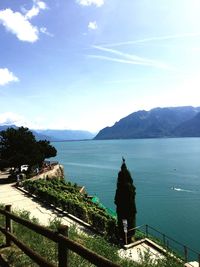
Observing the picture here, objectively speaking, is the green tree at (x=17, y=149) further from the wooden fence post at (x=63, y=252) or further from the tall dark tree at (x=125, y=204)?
the wooden fence post at (x=63, y=252)

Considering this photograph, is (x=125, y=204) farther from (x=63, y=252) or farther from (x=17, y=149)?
(x=17, y=149)

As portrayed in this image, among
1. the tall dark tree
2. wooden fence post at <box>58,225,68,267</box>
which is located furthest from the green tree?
wooden fence post at <box>58,225,68,267</box>

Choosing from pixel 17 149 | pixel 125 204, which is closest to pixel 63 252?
pixel 125 204

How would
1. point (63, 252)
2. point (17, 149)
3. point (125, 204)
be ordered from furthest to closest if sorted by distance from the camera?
point (17, 149)
point (125, 204)
point (63, 252)

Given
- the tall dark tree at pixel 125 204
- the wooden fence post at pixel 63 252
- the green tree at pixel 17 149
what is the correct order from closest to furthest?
1. the wooden fence post at pixel 63 252
2. the tall dark tree at pixel 125 204
3. the green tree at pixel 17 149

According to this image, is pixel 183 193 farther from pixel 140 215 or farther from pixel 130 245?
pixel 130 245

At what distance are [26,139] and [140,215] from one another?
18.9m

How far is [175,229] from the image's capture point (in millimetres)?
38719

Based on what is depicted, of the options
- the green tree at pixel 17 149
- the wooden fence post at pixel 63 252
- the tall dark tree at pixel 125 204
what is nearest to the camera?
the wooden fence post at pixel 63 252

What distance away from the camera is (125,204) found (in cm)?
2291

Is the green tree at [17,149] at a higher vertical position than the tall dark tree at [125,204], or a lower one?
higher

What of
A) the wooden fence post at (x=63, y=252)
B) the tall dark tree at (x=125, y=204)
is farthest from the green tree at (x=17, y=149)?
the wooden fence post at (x=63, y=252)

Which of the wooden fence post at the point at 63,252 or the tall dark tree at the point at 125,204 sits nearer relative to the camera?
the wooden fence post at the point at 63,252

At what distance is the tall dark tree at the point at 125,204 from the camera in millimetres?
22328
